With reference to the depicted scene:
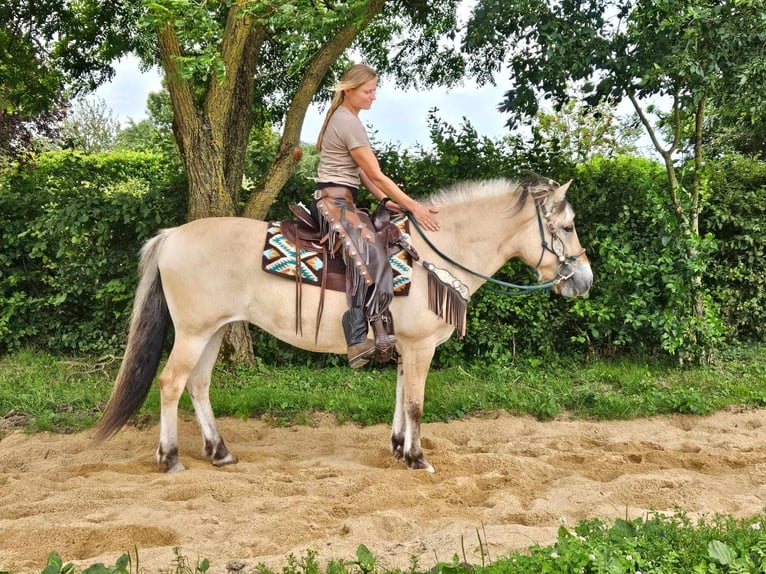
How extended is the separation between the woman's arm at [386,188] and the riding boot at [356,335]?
2.69 ft

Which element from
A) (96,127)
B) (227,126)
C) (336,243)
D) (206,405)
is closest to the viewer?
(336,243)

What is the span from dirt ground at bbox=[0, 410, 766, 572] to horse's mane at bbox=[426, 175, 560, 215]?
1956mm

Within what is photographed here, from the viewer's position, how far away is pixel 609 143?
20.6 m

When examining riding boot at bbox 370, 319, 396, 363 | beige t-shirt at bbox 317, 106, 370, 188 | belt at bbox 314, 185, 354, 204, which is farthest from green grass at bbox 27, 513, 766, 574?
beige t-shirt at bbox 317, 106, 370, 188

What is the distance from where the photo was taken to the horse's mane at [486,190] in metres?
4.71

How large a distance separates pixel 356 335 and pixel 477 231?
4.02 feet

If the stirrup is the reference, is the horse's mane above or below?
above

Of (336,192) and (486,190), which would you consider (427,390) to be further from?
(336,192)

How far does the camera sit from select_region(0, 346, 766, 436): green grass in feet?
19.6

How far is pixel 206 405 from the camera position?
16.1 ft

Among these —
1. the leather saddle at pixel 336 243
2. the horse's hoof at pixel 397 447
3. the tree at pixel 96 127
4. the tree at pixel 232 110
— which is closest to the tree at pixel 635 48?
the tree at pixel 232 110

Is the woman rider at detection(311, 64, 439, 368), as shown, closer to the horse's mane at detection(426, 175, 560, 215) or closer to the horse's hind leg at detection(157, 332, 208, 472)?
the horse's mane at detection(426, 175, 560, 215)

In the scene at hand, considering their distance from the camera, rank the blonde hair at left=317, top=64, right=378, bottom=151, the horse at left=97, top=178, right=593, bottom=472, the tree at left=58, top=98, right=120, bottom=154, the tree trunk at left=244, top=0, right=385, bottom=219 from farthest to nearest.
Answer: the tree at left=58, top=98, right=120, bottom=154 → the tree trunk at left=244, top=0, right=385, bottom=219 → the horse at left=97, top=178, right=593, bottom=472 → the blonde hair at left=317, top=64, right=378, bottom=151

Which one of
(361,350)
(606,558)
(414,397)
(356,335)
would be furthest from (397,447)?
(606,558)
